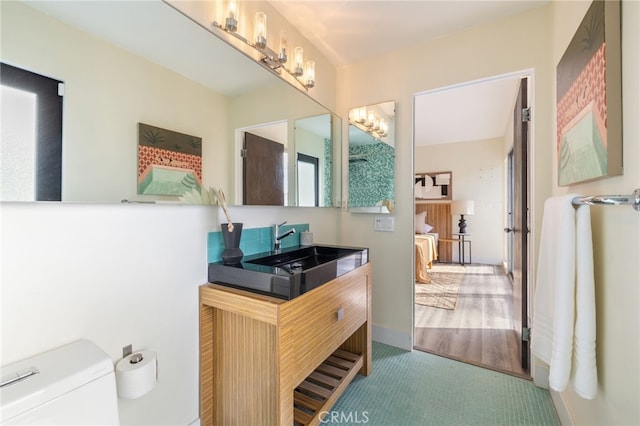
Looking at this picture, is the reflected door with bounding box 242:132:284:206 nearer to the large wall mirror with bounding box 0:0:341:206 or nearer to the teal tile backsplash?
the large wall mirror with bounding box 0:0:341:206

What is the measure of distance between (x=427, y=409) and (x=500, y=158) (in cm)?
534

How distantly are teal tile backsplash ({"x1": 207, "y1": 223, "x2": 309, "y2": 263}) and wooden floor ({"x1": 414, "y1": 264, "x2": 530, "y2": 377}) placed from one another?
151cm

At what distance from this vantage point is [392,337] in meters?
2.24

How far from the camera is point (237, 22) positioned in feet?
4.67

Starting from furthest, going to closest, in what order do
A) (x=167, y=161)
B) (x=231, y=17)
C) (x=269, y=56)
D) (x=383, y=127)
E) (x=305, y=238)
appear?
1. (x=383, y=127)
2. (x=305, y=238)
3. (x=269, y=56)
4. (x=231, y=17)
5. (x=167, y=161)

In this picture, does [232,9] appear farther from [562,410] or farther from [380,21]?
[562,410]

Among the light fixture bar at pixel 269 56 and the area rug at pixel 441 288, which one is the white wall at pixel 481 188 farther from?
the light fixture bar at pixel 269 56

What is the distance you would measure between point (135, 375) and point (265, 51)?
1.73 meters

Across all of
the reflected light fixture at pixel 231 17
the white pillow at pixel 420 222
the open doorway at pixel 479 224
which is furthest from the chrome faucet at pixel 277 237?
the white pillow at pixel 420 222

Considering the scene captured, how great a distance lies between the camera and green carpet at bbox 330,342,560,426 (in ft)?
4.75

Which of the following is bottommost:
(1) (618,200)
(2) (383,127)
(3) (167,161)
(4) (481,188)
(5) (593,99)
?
(1) (618,200)

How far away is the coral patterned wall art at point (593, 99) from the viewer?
0.84 metres

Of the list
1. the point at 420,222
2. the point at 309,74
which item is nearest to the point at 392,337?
the point at 309,74

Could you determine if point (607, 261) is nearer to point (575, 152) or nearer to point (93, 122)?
point (575, 152)
